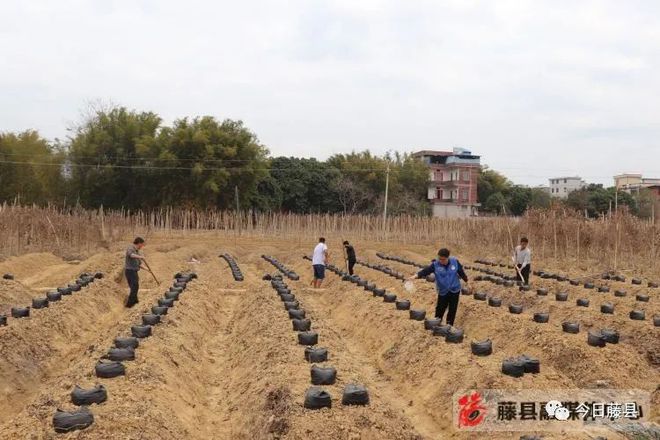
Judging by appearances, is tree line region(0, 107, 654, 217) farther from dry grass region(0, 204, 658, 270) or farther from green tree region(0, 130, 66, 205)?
dry grass region(0, 204, 658, 270)

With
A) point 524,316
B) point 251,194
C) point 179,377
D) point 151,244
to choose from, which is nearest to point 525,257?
point 524,316

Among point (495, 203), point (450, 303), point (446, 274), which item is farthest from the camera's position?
point (495, 203)

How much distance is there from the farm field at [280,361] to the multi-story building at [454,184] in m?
44.0

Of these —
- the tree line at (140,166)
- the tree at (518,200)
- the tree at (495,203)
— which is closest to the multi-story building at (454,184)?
the tree at (495,203)

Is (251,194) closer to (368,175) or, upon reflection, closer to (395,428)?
(368,175)

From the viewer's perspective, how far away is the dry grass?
20250 millimetres

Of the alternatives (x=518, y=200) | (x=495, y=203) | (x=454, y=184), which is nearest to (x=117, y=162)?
(x=454, y=184)

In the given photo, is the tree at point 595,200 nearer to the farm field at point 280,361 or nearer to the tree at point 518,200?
the tree at point 518,200

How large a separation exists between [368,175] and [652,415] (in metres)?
45.6

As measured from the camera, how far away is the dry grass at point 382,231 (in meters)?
20.2

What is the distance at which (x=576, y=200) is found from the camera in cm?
5022

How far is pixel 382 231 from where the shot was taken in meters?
30.5

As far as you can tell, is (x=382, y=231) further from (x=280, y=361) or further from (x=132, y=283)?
(x=280, y=361)

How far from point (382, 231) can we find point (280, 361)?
78.2 ft
